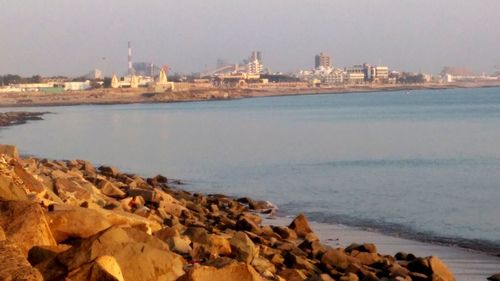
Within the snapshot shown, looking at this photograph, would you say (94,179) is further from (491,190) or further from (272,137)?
(272,137)

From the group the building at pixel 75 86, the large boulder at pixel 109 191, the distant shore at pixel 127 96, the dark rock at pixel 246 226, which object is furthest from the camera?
the building at pixel 75 86

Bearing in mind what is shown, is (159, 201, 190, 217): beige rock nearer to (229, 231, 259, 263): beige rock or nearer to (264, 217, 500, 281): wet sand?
(264, 217, 500, 281): wet sand

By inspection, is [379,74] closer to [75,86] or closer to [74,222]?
[75,86]

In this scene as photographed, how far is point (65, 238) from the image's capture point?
5906 mm

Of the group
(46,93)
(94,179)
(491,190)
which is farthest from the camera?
(46,93)

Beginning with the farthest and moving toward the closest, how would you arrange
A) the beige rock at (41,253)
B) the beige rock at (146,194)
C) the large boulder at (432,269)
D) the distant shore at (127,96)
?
the distant shore at (127,96) < the beige rock at (146,194) < the large boulder at (432,269) < the beige rock at (41,253)

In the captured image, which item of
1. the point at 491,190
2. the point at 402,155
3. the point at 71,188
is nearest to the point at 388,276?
the point at 71,188

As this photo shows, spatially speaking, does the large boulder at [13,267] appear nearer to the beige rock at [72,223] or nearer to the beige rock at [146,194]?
the beige rock at [72,223]

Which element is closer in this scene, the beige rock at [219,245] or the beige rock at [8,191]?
the beige rock at [8,191]

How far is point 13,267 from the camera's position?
3.79 metres

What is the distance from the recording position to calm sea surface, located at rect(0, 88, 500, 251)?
1397cm

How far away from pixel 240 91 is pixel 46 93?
36647 mm

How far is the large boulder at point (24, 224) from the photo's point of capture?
5.01 meters

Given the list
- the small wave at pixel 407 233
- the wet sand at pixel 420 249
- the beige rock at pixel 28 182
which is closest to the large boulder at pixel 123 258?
the beige rock at pixel 28 182
